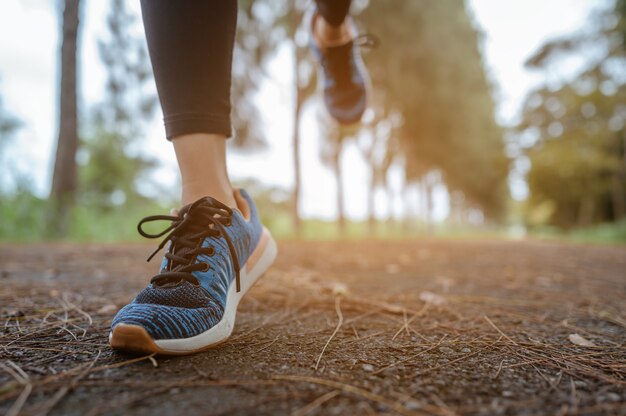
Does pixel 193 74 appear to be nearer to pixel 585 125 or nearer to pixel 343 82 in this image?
pixel 343 82

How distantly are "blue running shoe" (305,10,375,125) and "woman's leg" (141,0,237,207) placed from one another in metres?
0.92

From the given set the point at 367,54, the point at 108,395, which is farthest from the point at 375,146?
the point at 108,395

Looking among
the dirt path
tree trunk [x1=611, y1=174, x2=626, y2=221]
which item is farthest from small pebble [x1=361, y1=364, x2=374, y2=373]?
tree trunk [x1=611, y1=174, x2=626, y2=221]

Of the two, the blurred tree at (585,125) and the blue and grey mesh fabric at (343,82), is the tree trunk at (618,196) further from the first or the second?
the blue and grey mesh fabric at (343,82)

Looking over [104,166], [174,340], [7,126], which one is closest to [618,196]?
[104,166]

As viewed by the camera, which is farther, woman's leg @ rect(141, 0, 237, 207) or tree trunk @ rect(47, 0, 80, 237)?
tree trunk @ rect(47, 0, 80, 237)

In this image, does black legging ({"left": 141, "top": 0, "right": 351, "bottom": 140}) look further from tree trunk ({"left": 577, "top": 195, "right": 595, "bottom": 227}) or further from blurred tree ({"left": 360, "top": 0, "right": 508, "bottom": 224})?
tree trunk ({"left": 577, "top": 195, "right": 595, "bottom": 227})

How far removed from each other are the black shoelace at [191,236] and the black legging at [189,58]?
19 cm

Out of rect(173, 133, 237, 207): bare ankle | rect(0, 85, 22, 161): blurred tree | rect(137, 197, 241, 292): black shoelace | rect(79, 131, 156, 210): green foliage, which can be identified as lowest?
rect(137, 197, 241, 292): black shoelace

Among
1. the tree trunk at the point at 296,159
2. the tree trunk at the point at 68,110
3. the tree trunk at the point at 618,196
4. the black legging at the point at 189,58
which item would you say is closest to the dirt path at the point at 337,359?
the black legging at the point at 189,58

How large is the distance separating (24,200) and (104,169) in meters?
5.09

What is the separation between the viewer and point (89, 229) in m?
5.34

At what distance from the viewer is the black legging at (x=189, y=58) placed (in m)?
0.93

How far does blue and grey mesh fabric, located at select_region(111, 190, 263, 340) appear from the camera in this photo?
2.51 ft
